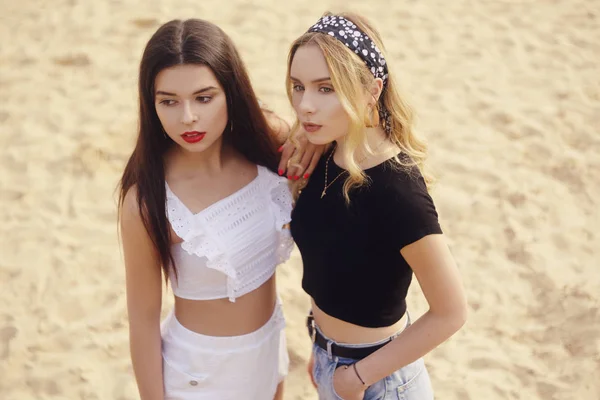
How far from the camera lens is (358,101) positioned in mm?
1800

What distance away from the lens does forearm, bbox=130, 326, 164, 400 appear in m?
2.12

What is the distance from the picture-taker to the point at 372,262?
182 cm

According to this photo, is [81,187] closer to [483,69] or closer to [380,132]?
[380,132]

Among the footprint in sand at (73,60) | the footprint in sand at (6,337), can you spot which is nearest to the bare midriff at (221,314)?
the footprint in sand at (6,337)

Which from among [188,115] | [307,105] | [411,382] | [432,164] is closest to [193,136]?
[188,115]

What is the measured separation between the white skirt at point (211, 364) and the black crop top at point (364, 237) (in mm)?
344

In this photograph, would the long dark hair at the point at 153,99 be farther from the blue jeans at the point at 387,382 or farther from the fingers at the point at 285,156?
the blue jeans at the point at 387,382

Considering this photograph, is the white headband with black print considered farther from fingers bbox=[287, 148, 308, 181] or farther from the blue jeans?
the blue jeans

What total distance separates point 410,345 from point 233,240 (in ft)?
2.16

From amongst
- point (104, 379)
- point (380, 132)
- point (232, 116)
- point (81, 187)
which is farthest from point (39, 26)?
point (380, 132)

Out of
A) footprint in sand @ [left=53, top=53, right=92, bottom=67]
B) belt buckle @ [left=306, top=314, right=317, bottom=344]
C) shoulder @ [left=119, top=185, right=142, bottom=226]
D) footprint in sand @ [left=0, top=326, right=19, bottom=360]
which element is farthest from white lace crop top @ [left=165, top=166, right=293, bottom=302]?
footprint in sand @ [left=53, top=53, right=92, bottom=67]

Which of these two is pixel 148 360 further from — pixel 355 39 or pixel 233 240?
pixel 355 39

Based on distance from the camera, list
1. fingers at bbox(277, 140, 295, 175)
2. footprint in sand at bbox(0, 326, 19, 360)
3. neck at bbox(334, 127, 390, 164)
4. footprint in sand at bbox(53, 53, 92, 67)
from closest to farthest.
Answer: neck at bbox(334, 127, 390, 164), fingers at bbox(277, 140, 295, 175), footprint in sand at bbox(0, 326, 19, 360), footprint in sand at bbox(53, 53, 92, 67)

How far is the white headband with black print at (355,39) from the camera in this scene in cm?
179
